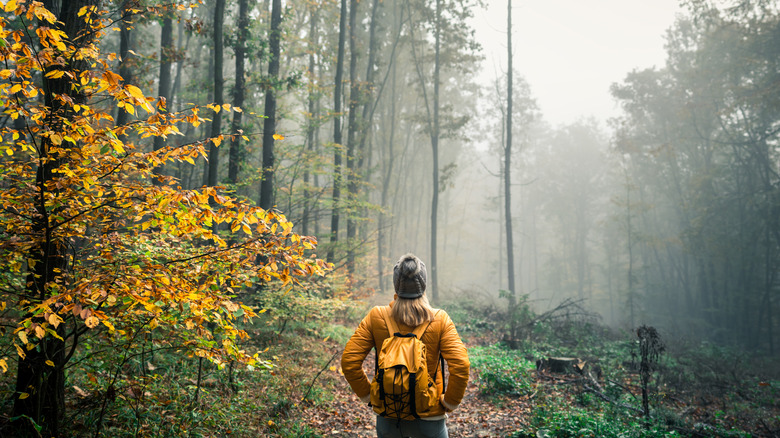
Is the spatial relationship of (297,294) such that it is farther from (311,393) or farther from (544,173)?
(544,173)

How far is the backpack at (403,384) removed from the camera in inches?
94.0

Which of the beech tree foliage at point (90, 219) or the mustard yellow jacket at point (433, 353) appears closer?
the mustard yellow jacket at point (433, 353)

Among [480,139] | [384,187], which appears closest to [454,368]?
[384,187]

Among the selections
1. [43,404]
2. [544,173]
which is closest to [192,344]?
[43,404]

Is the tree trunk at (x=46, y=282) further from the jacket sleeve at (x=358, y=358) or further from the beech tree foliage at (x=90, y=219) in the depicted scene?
the jacket sleeve at (x=358, y=358)

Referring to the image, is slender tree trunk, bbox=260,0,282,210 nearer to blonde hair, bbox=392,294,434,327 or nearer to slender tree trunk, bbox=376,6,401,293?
blonde hair, bbox=392,294,434,327

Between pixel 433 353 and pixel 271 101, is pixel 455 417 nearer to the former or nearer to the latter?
pixel 433 353

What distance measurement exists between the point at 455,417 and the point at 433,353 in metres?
4.19

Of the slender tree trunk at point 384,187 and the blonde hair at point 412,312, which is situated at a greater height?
the slender tree trunk at point 384,187

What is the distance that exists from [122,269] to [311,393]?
398cm

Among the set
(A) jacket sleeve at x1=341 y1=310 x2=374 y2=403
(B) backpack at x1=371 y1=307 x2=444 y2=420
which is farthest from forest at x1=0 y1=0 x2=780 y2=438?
(B) backpack at x1=371 y1=307 x2=444 y2=420

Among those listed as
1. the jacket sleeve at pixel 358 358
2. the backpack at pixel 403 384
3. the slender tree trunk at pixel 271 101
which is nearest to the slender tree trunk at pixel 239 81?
the slender tree trunk at pixel 271 101

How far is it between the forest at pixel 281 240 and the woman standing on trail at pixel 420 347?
0.73m

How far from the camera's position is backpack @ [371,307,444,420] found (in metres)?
2.39
